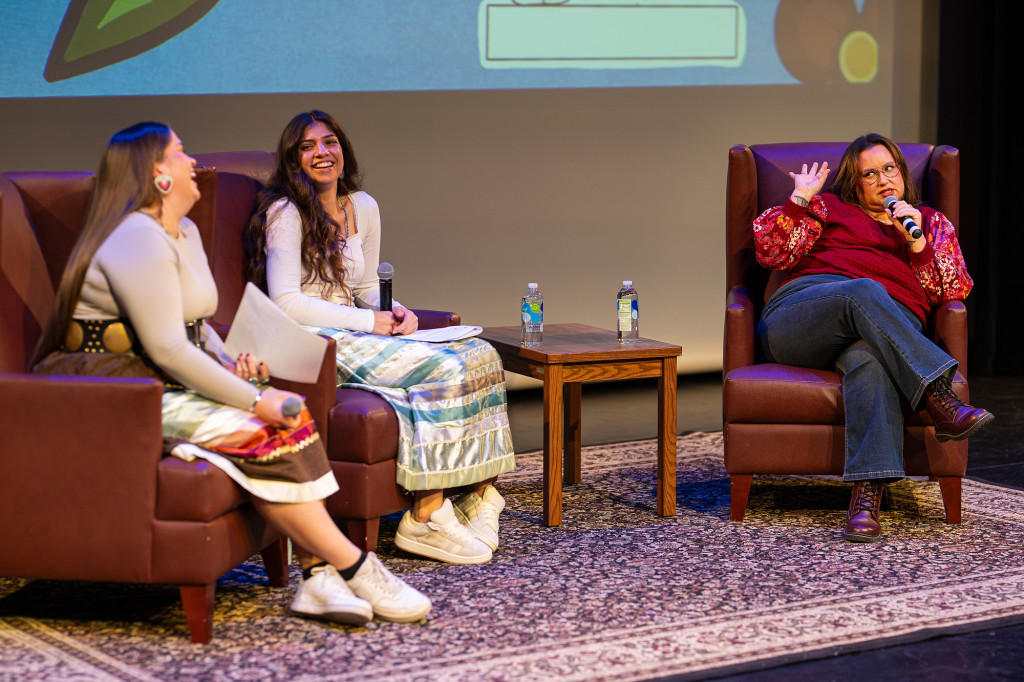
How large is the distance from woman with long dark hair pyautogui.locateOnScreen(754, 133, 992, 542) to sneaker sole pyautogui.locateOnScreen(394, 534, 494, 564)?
1.05 metres

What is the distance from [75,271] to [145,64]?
2.44 metres

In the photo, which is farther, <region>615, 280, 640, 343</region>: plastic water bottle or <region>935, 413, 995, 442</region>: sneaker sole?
<region>615, 280, 640, 343</region>: plastic water bottle

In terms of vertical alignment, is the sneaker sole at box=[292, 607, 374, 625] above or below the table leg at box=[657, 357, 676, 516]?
below

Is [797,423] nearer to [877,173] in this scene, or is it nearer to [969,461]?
[877,173]

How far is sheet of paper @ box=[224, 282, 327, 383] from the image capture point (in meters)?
2.69

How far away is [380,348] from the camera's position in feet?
10.7

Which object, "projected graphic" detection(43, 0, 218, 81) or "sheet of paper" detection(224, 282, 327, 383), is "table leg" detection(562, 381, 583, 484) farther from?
"projected graphic" detection(43, 0, 218, 81)

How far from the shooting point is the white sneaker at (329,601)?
2.56 m

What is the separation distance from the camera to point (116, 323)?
8.48 feet

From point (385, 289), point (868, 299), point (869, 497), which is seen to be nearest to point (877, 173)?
point (868, 299)

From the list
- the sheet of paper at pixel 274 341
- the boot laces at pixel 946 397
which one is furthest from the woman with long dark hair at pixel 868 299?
the sheet of paper at pixel 274 341

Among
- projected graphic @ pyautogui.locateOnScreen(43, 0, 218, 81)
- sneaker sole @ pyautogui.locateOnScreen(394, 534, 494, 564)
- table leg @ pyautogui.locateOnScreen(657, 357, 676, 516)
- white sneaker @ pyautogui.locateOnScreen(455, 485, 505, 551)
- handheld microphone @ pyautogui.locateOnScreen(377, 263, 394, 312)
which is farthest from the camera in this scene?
projected graphic @ pyautogui.locateOnScreen(43, 0, 218, 81)

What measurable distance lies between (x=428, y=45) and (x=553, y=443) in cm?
248

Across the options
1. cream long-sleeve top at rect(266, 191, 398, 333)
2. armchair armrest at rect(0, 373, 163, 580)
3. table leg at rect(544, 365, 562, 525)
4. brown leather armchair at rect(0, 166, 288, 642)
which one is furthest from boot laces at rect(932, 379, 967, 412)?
armchair armrest at rect(0, 373, 163, 580)
